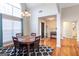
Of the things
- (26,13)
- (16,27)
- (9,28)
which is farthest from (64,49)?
(9,28)

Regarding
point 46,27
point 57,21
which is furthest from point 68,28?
point 46,27

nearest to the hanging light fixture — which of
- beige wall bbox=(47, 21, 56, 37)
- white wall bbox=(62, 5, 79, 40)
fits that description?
beige wall bbox=(47, 21, 56, 37)

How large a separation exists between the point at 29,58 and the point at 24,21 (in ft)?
8.59

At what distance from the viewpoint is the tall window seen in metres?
4.03

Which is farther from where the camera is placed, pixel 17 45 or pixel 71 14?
pixel 71 14

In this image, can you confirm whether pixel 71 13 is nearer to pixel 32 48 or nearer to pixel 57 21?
pixel 57 21

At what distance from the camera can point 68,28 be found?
6.18m

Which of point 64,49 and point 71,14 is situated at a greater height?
point 71,14

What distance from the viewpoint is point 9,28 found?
4250 mm

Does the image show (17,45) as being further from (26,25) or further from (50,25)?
(50,25)

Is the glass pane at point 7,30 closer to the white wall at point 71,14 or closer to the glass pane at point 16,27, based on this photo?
the glass pane at point 16,27

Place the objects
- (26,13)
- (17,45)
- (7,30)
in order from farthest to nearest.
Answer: (7,30)
(26,13)
(17,45)

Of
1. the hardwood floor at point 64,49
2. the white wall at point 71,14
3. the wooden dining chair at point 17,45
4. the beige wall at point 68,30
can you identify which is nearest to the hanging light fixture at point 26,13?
the wooden dining chair at point 17,45

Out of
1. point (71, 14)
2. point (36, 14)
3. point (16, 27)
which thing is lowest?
point (16, 27)
